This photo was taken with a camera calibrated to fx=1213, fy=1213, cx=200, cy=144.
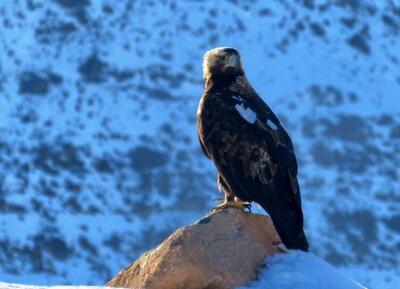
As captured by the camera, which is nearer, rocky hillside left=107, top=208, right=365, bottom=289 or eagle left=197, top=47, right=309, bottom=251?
rocky hillside left=107, top=208, right=365, bottom=289

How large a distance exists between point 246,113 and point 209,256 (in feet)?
3.91

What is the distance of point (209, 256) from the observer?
6.86 m

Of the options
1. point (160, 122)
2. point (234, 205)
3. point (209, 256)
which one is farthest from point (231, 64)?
point (160, 122)

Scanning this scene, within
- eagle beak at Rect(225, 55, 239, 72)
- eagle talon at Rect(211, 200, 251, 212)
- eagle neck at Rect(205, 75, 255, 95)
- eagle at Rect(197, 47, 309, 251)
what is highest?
eagle beak at Rect(225, 55, 239, 72)

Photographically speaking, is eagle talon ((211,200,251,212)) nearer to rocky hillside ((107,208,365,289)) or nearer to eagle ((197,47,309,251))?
eagle ((197,47,309,251))

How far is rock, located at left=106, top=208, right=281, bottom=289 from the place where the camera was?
6742 mm

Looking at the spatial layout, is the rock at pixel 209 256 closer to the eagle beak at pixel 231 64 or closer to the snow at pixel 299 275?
the snow at pixel 299 275

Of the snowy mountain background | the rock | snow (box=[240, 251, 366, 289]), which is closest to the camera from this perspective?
snow (box=[240, 251, 366, 289])

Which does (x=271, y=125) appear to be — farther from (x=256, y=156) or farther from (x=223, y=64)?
(x=223, y=64)

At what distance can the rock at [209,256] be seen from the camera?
674 centimetres

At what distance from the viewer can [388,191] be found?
2778cm

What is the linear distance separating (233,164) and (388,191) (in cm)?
2048

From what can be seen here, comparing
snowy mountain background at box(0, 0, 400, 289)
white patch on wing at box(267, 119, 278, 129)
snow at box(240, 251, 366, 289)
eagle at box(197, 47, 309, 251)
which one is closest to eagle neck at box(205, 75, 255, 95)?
eagle at box(197, 47, 309, 251)

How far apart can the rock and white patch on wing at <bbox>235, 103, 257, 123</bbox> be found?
2.08ft
